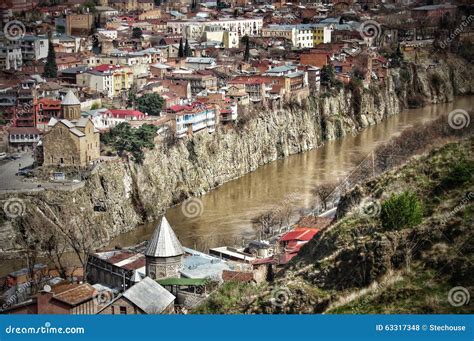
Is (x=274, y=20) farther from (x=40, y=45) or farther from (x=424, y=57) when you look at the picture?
(x=40, y=45)

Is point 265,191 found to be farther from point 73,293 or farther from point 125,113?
point 73,293

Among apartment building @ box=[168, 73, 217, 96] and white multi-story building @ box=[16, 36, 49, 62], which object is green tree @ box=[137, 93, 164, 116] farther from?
white multi-story building @ box=[16, 36, 49, 62]

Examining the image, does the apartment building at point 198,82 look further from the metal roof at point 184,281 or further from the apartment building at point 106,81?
the metal roof at point 184,281

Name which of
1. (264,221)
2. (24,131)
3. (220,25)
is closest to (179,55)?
(220,25)

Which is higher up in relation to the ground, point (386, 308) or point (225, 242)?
point (386, 308)

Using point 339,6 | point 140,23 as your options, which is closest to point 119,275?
point 140,23

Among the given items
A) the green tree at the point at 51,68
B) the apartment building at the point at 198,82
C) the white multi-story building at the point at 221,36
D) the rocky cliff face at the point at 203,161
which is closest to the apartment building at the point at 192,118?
the rocky cliff face at the point at 203,161
